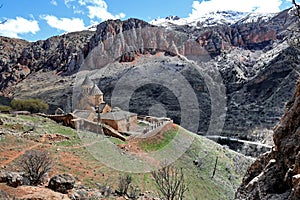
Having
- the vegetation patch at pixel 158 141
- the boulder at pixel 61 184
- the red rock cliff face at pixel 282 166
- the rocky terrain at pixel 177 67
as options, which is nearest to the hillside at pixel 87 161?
the boulder at pixel 61 184

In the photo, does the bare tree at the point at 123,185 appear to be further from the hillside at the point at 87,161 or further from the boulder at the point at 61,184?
the boulder at the point at 61,184

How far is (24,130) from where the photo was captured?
2405 cm

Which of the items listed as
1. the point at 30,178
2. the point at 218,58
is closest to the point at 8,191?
the point at 30,178

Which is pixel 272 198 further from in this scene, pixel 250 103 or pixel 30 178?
pixel 250 103

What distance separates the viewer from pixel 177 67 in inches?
3984

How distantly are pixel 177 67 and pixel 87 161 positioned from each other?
82.7 m

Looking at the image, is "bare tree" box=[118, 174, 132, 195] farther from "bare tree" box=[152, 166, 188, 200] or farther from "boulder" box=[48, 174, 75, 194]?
"boulder" box=[48, 174, 75, 194]

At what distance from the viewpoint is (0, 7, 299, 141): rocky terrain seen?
75062 mm

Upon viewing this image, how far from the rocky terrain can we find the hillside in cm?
3093

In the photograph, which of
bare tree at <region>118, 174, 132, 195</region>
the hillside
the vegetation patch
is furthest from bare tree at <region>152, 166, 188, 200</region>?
the vegetation patch

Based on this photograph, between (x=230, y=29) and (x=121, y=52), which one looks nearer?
(x=121, y=52)

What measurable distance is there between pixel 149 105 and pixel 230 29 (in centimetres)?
8687

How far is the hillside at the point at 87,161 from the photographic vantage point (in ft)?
60.5

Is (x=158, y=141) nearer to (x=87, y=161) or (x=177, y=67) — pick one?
(x=87, y=161)
